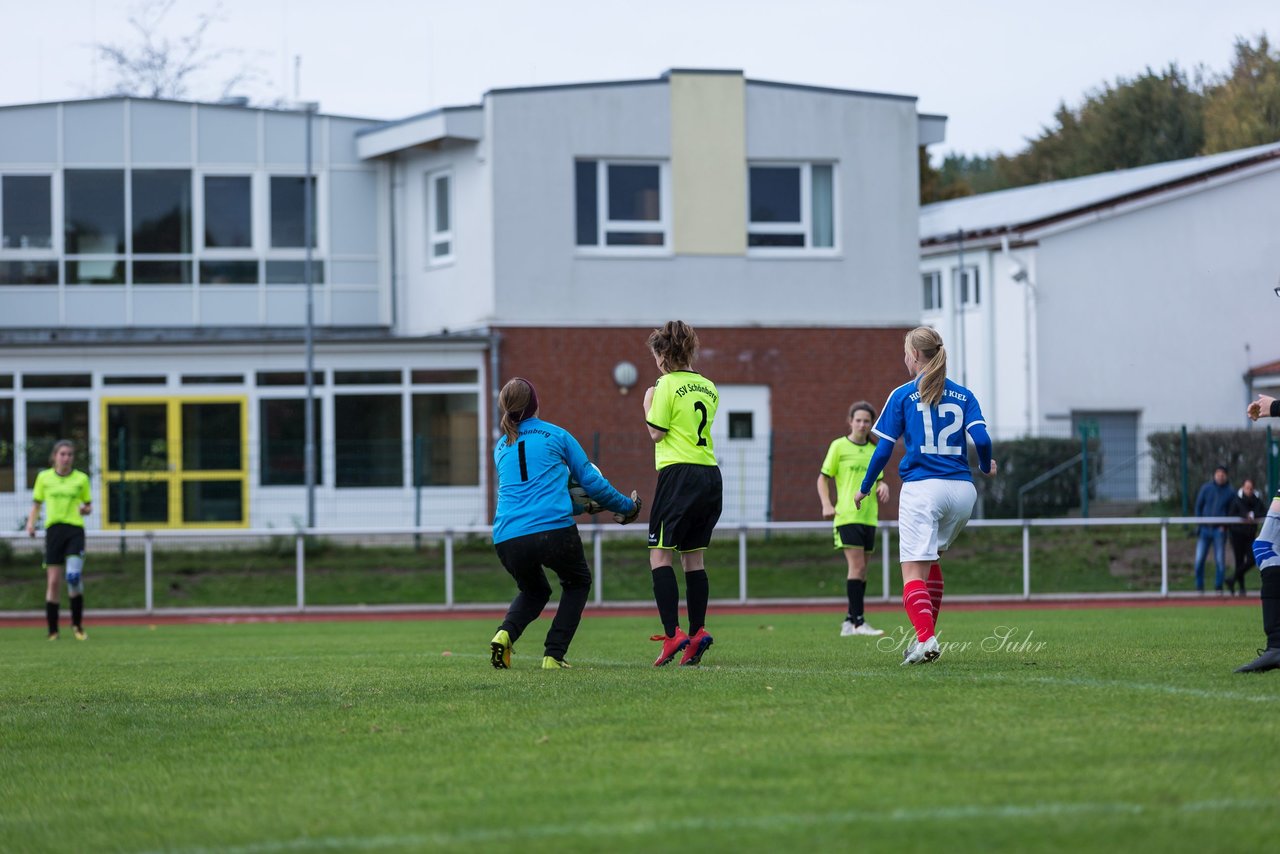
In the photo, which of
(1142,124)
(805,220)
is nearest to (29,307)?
(805,220)

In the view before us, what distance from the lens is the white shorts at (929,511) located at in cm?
922

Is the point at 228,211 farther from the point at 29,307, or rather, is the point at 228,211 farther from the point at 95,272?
the point at 29,307

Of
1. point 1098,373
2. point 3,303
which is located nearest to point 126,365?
point 3,303

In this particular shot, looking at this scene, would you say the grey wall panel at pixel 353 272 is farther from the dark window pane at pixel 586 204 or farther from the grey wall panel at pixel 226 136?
the dark window pane at pixel 586 204

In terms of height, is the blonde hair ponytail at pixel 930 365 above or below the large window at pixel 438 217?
below

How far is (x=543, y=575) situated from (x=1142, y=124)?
57142mm

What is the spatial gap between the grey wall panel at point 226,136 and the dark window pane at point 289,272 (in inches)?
76.1

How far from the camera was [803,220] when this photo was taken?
30531 mm

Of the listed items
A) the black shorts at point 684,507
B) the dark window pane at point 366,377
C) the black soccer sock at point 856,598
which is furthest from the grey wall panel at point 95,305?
the black shorts at point 684,507

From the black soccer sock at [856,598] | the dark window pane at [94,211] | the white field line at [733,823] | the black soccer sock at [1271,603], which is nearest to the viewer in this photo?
the white field line at [733,823]

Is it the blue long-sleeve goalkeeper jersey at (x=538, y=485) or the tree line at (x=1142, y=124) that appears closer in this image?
the blue long-sleeve goalkeeper jersey at (x=538, y=485)

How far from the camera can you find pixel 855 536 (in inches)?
563

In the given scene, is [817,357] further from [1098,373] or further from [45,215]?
[45,215]

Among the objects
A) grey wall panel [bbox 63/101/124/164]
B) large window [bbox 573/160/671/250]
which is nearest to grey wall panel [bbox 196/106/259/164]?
grey wall panel [bbox 63/101/124/164]
